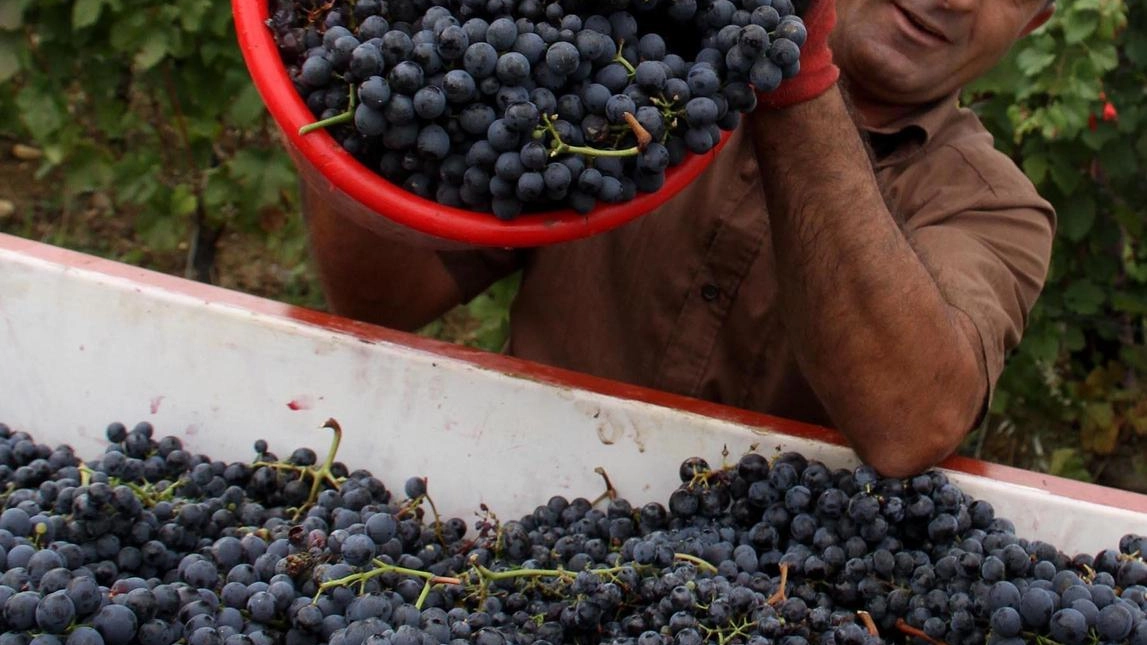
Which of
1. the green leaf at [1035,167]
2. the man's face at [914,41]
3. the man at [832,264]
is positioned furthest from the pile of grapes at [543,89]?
the green leaf at [1035,167]

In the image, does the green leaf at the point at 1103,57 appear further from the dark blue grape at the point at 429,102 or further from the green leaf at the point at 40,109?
the green leaf at the point at 40,109

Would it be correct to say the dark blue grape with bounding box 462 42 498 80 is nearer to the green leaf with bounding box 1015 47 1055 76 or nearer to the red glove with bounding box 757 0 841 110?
the red glove with bounding box 757 0 841 110

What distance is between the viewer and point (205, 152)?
3443 millimetres

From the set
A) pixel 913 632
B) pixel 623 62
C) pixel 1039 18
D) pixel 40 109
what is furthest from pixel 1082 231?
pixel 40 109

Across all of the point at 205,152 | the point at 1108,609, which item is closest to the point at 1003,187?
the point at 1108,609

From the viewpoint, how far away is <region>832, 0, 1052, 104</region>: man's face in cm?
187

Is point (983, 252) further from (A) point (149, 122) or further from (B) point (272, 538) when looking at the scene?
(A) point (149, 122)

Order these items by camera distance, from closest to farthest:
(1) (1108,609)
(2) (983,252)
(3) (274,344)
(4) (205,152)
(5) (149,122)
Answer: (1) (1108,609), (3) (274,344), (2) (983,252), (4) (205,152), (5) (149,122)

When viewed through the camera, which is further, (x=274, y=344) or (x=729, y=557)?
(x=274, y=344)

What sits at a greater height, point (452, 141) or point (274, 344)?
point (452, 141)

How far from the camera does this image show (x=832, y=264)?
1.57 m

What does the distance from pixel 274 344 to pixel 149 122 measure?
239cm

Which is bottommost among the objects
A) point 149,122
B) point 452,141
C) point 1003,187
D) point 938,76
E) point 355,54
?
point 149,122

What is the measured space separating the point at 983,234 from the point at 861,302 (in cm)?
41
